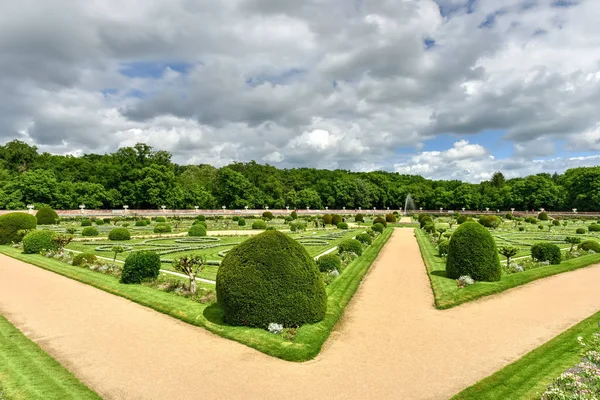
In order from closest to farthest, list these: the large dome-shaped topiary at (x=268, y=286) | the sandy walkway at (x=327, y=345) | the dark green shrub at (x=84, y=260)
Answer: the sandy walkway at (x=327, y=345) → the large dome-shaped topiary at (x=268, y=286) → the dark green shrub at (x=84, y=260)

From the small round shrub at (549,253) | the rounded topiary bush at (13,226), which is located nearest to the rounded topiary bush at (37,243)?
the rounded topiary bush at (13,226)

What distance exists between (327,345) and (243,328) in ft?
7.04

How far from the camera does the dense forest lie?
61688mm

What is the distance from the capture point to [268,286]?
30.3 ft

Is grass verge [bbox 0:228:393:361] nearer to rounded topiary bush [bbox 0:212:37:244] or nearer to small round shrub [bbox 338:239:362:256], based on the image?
small round shrub [bbox 338:239:362:256]

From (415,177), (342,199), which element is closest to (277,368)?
(342,199)

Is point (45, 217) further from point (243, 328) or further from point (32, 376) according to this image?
point (243, 328)

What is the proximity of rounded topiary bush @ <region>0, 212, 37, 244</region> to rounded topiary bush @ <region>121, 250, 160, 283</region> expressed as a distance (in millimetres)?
16688

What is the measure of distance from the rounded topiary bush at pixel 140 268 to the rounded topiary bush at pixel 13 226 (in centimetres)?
1669

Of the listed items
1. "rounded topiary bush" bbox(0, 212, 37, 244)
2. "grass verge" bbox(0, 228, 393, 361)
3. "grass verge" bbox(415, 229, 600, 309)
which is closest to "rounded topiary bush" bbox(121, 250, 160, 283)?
"grass verge" bbox(0, 228, 393, 361)

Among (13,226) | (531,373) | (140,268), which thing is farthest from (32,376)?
(13,226)

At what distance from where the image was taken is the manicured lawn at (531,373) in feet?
21.6

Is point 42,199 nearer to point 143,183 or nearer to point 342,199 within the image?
point 143,183

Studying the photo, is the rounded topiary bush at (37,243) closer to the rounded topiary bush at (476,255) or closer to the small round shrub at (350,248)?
the small round shrub at (350,248)
